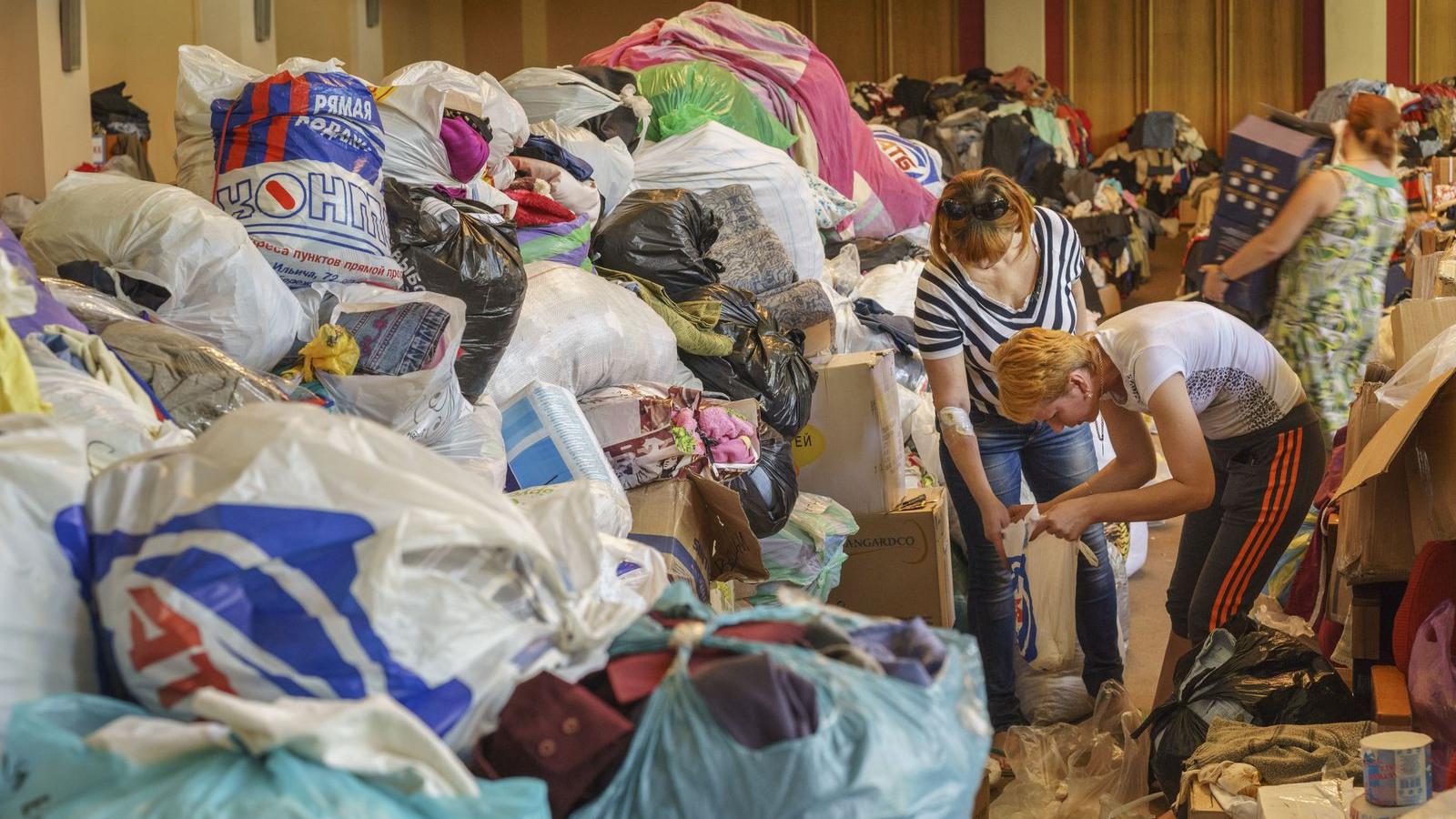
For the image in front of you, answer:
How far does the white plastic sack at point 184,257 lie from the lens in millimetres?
1910

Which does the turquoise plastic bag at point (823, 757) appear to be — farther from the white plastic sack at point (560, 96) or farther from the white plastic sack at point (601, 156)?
the white plastic sack at point (560, 96)

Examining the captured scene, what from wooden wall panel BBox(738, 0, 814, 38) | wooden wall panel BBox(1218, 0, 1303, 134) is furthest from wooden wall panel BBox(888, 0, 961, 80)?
wooden wall panel BBox(1218, 0, 1303, 134)

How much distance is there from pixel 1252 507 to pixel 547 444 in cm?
129

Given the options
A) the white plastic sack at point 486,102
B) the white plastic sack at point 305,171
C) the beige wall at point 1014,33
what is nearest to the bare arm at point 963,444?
the white plastic sack at point 486,102

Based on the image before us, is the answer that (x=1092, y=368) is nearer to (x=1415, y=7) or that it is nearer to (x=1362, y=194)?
(x=1362, y=194)

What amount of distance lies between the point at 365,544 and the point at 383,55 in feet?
28.7

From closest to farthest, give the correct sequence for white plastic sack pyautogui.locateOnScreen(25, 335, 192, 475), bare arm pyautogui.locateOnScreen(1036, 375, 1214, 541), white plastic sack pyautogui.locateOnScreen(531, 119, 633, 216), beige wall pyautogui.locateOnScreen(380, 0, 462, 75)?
white plastic sack pyautogui.locateOnScreen(25, 335, 192, 475) → bare arm pyautogui.locateOnScreen(1036, 375, 1214, 541) → white plastic sack pyautogui.locateOnScreen(531, 119, 633, 216) → beige wall pyautogui.locateOnScreen(380, 0, 462, 75)

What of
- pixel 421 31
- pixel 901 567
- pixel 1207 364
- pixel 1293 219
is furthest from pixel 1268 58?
pixel 1207 364

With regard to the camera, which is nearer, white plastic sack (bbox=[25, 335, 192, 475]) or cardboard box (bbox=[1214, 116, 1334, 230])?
white plastic sack (bbox=[25, 335, 192, 475])

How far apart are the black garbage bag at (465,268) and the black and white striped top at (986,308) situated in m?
0.85

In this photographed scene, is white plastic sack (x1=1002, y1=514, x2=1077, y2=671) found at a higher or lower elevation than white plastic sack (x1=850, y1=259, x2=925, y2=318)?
lower

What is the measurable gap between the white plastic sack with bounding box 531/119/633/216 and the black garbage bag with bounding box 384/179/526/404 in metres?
1.18

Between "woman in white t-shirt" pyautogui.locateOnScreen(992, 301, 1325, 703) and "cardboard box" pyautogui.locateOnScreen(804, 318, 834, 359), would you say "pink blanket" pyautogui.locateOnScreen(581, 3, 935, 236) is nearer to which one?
"cardboard box" pyautogui.locateOnScreen(804, 318, 834, 359)

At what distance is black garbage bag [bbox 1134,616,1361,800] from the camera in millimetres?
2307
